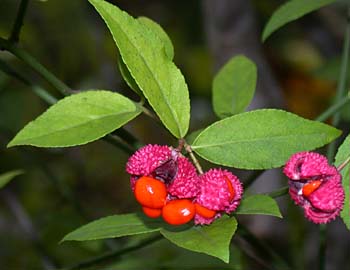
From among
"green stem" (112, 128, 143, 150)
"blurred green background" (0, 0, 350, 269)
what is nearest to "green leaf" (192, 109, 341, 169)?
"green stem" (112, 128, 143, 150)

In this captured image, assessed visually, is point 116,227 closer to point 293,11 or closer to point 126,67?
point 126,67

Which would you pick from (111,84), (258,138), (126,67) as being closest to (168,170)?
(258,138)

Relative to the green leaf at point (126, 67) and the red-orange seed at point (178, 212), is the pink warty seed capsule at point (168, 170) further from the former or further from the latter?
the green leaf at point (126, 67)

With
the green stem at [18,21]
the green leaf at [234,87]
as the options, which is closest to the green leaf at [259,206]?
the green leaf at [234,87]

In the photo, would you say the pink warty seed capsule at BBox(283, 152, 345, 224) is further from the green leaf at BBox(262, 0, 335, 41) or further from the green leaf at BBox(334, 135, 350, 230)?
the green leaf at BBox(262, 0, 335, 41)

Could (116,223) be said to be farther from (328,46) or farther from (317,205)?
(328,46)

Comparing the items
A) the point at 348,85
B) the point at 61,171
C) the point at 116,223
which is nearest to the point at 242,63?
the point at 116,223

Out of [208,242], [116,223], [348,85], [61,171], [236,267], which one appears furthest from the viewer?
[61,171]
